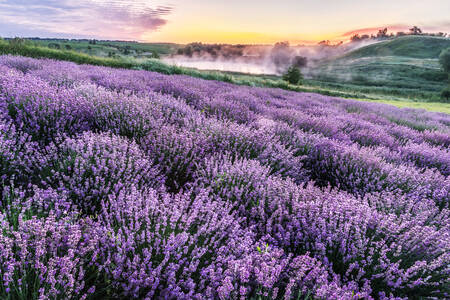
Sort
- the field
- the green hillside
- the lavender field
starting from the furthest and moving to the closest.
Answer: the green hillside
the field
the lavender field

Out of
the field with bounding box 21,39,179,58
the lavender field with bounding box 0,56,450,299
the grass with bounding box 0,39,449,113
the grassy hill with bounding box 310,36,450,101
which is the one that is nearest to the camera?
the lavender field with bounding box 0,56,450,299

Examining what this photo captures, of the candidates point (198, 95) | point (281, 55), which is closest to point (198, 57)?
point (281, 55)

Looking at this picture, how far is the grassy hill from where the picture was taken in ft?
208

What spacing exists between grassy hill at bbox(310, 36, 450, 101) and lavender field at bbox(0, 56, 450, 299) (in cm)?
5227

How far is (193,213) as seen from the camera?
142cm

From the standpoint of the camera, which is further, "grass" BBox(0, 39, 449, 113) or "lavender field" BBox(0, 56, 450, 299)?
"grass" BBox(0, 39, 449, 113)

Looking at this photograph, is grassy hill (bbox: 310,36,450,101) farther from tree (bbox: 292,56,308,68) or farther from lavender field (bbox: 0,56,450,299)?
lavender field (bbox: 0,56,450,299)

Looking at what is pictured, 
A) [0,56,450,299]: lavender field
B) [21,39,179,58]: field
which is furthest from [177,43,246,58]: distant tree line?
[0,56,450,299]: lavender field

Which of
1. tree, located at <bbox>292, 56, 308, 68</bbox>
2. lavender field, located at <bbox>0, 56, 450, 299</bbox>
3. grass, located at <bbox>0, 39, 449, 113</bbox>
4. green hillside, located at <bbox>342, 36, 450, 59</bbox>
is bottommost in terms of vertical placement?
lavender field, located at <bbox>0, 56, 450, 299</bbox>

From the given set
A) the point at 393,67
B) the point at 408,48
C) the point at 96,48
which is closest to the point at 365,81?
the point at 393,67

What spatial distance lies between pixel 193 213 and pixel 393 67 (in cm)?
9044

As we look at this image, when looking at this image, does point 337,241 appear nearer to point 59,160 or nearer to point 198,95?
point 59,160

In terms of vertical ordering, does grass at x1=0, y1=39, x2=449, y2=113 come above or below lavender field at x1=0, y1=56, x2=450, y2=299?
above

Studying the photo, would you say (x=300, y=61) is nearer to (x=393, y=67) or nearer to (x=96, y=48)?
(x=393, y=67)
